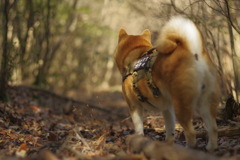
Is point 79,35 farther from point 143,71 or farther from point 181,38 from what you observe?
point 181,38

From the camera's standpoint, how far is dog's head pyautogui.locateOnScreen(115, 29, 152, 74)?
4.93 meters

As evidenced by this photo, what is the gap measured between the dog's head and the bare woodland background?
90 centimetres

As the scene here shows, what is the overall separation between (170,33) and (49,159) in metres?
2.03

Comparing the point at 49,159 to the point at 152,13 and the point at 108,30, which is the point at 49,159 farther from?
the point at 108,30

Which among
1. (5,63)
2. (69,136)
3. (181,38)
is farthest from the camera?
(5,63)

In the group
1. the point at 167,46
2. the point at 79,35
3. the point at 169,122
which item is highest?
the point at 79,35

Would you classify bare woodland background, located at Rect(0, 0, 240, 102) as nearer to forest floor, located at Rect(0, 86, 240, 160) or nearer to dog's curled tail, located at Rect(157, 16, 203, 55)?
dog's curled tail, located at Rect(157, 16, 203, 55)

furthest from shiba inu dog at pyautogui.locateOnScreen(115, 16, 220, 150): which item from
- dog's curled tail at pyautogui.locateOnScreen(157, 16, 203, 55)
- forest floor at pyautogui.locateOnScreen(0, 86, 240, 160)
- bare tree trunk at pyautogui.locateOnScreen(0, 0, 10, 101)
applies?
bare tree trunk at pyautogui.locateOnScreen(0, 0, 10, 101)

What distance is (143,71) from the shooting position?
4.22 m

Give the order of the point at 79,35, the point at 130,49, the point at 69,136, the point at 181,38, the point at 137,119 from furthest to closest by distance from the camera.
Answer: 1. the point at 79,35
2. the point at 130,49
3. the point at 137,119
4. the point at 69,136
5. the point at 181,38

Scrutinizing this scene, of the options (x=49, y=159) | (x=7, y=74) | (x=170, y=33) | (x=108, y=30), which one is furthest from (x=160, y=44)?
(x=108, y=30)

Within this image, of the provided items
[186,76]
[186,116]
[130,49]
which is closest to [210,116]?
[186,116]

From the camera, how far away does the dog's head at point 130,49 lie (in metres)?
4.93

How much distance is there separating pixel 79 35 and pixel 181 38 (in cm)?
1503
